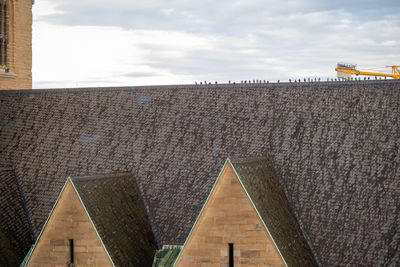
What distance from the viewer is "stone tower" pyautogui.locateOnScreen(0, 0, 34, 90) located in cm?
3238

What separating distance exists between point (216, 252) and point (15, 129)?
1236 centimetres

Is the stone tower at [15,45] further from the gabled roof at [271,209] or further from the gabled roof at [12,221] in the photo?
the gabled roof at [271,209]

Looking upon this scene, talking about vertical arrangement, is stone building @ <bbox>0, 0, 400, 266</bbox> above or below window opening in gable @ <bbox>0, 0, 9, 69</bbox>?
below

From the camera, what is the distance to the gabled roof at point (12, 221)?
24969 millimetres

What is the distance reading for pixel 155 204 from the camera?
24891mm

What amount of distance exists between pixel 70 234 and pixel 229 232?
198 inches

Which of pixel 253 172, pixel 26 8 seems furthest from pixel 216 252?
pixel 26 8

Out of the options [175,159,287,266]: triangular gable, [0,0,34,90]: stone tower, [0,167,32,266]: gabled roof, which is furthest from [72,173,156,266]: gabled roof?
[0,0,34,90]: stone tower

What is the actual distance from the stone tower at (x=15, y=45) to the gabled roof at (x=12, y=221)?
648 centimetres

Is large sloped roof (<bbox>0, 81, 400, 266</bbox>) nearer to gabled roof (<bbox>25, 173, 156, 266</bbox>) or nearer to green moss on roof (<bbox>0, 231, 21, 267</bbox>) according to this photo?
gabled roof (<bbox>25, 173, 156, 266</bbox>)

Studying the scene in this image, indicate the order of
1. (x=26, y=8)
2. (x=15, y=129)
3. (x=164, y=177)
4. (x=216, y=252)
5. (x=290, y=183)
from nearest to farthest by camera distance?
(x=216, y=252), (x=290, y=183), (x=164, y=177), (x=15, y=129), (x=26, y=8)

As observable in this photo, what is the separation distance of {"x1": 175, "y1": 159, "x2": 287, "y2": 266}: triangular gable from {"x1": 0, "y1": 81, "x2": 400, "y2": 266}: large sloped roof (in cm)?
287

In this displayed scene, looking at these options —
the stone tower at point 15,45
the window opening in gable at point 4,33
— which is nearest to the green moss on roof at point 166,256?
the stone tower at point 15,45

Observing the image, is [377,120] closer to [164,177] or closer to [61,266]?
[164,177]
